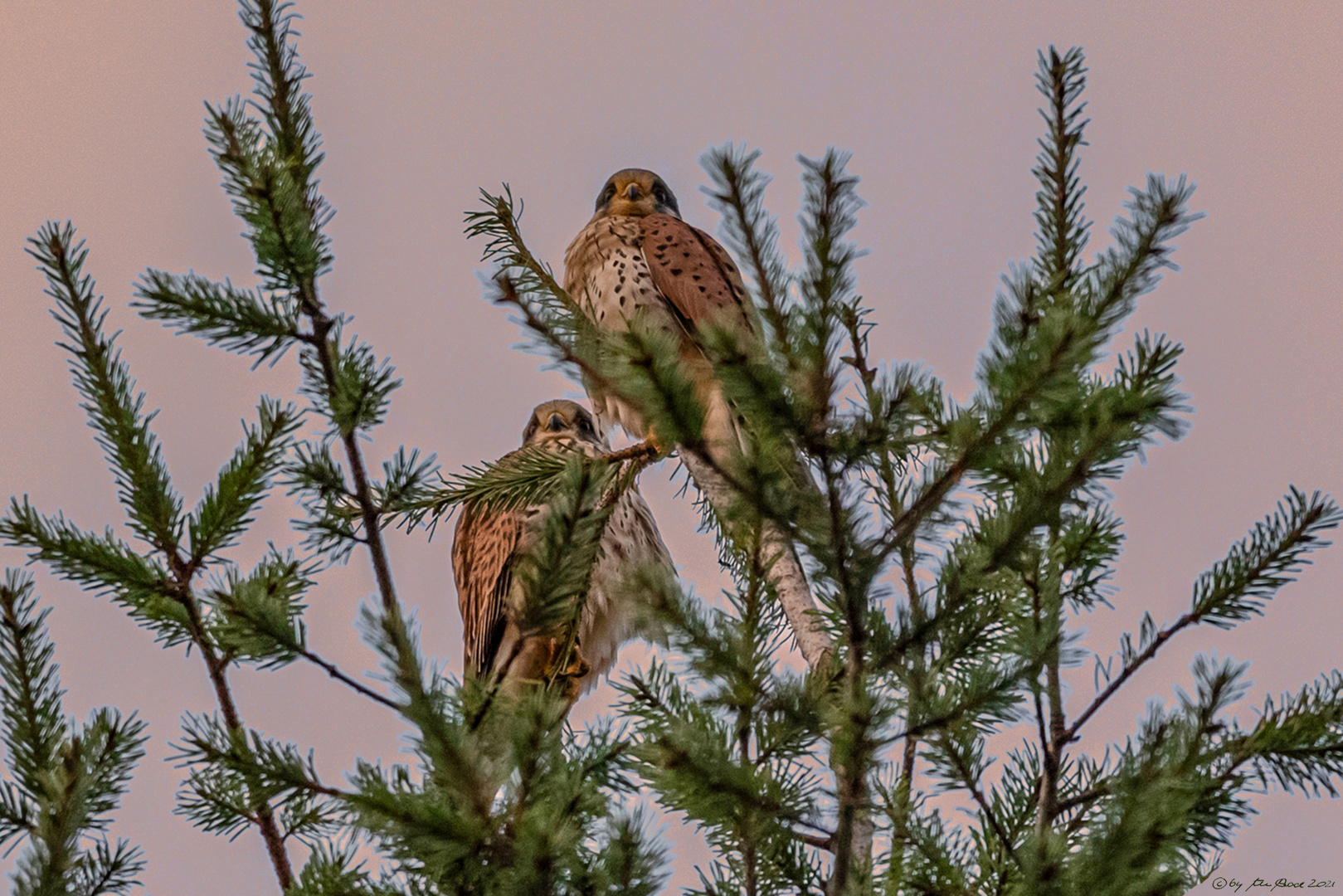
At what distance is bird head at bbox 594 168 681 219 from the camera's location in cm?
560

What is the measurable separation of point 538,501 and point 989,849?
1158 millimetres

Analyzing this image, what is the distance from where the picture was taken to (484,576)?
15.6 ft

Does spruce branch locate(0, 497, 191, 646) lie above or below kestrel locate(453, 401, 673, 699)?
below

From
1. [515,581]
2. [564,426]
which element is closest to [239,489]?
[515,581]

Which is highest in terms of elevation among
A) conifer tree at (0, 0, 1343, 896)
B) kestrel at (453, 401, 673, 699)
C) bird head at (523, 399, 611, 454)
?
bird head at (523, 399, 611, 454)

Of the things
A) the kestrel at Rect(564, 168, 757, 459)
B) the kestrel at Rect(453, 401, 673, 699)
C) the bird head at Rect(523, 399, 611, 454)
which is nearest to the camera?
the kestrel at Rect(453, 401, 673, 699)

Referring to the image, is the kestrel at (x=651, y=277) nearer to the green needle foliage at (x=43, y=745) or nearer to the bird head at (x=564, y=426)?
the bird head at (x=564, y=426)

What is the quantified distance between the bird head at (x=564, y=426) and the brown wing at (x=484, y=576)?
484 mm

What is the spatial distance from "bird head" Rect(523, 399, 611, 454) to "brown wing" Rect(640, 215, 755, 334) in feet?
2.55

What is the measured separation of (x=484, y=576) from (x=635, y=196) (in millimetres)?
1845

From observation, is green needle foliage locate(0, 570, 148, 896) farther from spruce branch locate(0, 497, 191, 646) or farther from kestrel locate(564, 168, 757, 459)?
kestrel locate(564, 168, 757, 459)

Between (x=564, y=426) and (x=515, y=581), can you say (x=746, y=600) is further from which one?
(x=564, y=426)

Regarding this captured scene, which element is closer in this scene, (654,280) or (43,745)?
(43,745)

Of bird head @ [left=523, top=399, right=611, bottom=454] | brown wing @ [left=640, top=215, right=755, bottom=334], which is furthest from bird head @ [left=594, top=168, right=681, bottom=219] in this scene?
bird head @ [left=523, top=399, right=611, bottom=454]
